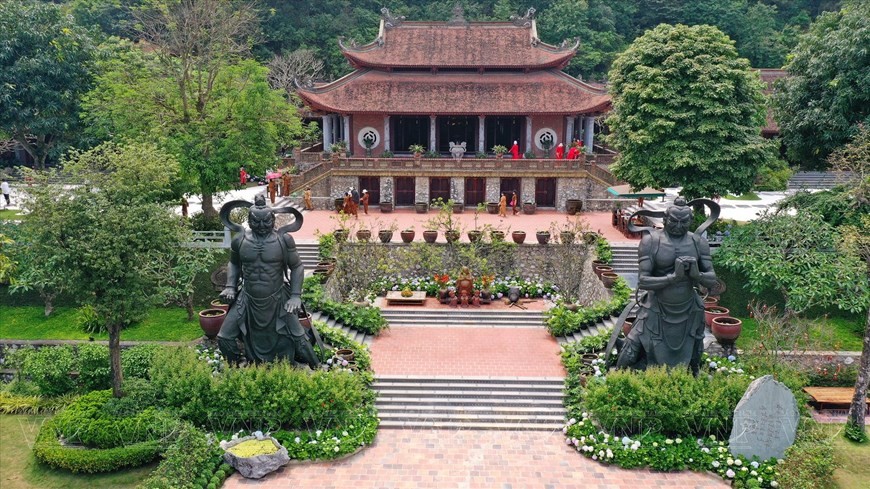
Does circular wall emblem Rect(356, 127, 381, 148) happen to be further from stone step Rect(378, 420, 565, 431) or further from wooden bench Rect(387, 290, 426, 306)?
stone step Rect(378, 420, 565, 431)

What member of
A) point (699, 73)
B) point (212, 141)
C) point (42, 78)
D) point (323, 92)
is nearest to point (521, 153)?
point (323, 92)

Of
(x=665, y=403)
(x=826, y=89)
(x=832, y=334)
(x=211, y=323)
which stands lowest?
(x=665, y=403)

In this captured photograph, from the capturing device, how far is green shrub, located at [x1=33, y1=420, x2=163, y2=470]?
13.0m

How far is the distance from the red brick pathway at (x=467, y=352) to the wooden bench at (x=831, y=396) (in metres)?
5.92

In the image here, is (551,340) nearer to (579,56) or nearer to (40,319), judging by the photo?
(40,319)

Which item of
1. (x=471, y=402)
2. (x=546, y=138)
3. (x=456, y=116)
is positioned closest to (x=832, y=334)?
(x=471, y=402)

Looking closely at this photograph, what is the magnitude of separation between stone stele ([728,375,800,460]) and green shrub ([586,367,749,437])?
0.58m

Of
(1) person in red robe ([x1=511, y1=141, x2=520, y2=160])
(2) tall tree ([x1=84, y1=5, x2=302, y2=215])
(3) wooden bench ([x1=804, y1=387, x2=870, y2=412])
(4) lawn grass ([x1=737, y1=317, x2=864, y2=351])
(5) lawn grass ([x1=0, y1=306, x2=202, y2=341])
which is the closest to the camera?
(3) wooden bench ([x1=804, y1=387, x2=870, y2=412])

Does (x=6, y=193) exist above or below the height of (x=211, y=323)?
above

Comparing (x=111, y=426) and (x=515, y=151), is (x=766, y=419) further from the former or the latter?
(x=515, y=151)

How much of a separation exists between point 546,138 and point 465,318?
18.8m

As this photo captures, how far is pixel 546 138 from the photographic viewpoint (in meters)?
37.1

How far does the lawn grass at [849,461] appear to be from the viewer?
12766mm

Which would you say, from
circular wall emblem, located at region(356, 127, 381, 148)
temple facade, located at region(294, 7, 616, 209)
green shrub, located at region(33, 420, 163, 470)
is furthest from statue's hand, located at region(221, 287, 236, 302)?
circular wall emblem, located at region(356, 127, 381, 148)
